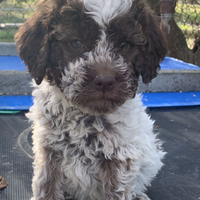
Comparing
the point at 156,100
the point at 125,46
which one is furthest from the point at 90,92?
the point at 156,100

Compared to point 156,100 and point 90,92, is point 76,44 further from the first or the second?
point 156,100

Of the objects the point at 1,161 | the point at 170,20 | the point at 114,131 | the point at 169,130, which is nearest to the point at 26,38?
the point at 114,131

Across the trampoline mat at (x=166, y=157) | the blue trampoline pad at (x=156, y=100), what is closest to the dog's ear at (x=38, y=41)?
the trampoline mat at (x=166, y=157)

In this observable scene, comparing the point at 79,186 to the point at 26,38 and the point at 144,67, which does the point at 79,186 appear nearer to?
the point at 144,67

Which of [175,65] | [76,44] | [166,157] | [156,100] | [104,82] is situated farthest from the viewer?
[175,65]

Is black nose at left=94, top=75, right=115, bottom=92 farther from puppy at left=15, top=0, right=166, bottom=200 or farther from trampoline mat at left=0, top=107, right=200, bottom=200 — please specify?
trampoline mat at left=0, top=107, right=200, bottom=200
